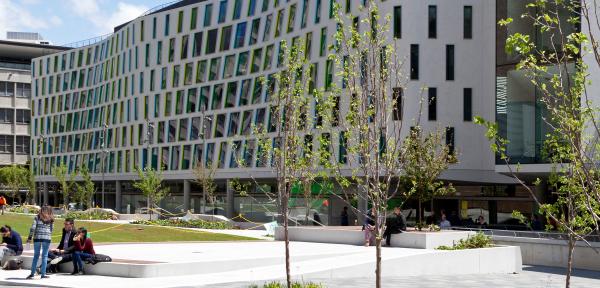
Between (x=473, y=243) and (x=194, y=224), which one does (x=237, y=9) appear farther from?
(x=473, y=243)

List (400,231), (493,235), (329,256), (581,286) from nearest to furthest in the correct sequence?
(581,286)
(329,256)
(400,231)
(493,235)

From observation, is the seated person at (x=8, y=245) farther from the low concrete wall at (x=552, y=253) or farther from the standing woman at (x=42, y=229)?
the low concrete wall at (x=552, y=253)

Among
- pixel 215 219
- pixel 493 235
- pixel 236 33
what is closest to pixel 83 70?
pixel 236 33

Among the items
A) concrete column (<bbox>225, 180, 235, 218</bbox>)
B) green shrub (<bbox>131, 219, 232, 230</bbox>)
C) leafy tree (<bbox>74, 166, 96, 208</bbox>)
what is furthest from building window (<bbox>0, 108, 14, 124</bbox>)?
green shrub (<bbox>131, 219, 232, 230</bbox>)

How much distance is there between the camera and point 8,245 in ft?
73.2

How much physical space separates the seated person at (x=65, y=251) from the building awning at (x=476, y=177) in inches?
1230

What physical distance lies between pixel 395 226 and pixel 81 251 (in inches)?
462

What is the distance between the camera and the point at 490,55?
5038 cm

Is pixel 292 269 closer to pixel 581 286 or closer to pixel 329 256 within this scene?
pixel 329 256

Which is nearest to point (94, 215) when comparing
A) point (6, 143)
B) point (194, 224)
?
point (194, 224)

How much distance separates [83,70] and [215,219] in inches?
1970

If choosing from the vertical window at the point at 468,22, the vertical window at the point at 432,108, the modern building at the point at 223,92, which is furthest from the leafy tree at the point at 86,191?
the vertical window at the point at 468,22

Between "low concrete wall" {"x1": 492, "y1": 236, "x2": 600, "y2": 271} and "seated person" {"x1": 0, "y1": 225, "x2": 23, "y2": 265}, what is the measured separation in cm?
1769

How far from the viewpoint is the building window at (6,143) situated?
370ft
